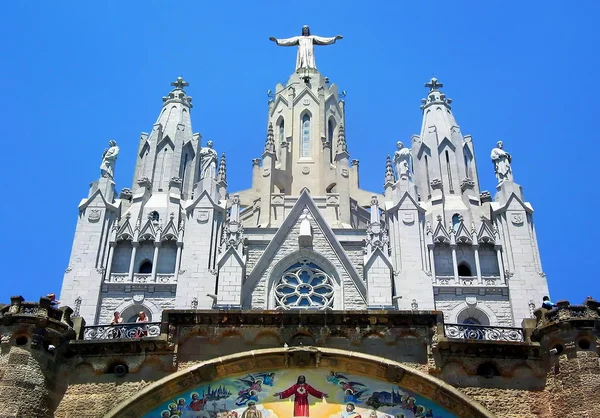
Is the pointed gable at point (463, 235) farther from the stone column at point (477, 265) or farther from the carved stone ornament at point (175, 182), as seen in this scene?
the carved stone ornament at point (175, 182)

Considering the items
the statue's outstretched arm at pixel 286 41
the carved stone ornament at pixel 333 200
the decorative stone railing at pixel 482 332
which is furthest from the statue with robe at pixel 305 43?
the decorative stone railing at pixel 482 332

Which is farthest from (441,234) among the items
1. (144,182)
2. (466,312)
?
(144,182)

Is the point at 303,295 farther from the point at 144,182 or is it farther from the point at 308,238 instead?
the point at 144,182

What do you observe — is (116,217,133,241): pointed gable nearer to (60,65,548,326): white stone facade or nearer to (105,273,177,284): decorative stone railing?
(60,65,548,326): white stone facade

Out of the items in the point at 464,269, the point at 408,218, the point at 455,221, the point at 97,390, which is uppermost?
the point at 455,221

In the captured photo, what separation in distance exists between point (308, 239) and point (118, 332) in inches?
755

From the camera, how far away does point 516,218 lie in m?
39.8

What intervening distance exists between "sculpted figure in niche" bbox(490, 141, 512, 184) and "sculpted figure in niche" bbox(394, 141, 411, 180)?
4375 mm

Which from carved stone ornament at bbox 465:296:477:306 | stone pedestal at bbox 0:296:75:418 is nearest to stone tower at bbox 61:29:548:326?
carved stone ornament at bbox 465:296:477:306

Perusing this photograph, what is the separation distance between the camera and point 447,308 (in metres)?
37.2

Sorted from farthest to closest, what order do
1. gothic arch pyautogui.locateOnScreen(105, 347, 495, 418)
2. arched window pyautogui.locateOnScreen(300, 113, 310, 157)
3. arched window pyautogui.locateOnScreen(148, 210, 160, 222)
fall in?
arched window pyautogui.locateOnScreen(300, 113, 310, 157), arched window pyautogui.locateOnScreen(148, 210, 160, 222), gothic arch pyautogui.locateOnScreen(105, 347, 495, 418)

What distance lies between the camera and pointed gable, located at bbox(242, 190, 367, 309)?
1446 inches

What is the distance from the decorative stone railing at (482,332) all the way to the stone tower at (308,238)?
15.5 m

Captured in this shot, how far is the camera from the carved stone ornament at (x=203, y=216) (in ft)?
131
